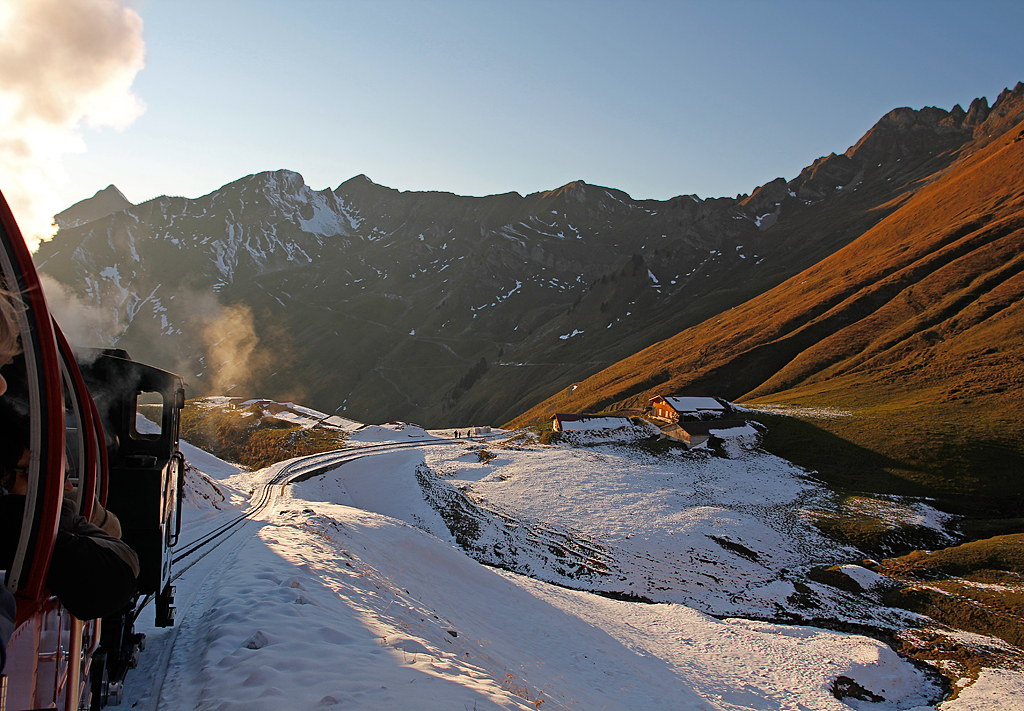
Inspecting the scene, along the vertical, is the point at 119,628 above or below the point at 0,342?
below

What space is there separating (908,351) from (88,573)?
326 feet

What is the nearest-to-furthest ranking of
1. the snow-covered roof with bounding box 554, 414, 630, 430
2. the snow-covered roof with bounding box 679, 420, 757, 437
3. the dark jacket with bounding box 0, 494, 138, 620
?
the dark jacket with bounding box 0, 494, 138, 620 < the snow-covered roof with bounding box 679, 420, 757, 437 < the snow-covered roof with bounding box 554, 414, 630, 430

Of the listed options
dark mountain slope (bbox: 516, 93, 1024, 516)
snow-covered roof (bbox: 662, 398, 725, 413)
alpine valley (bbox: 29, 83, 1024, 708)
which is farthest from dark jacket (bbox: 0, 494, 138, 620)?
snow-covered roof (bbox: 662, 398, 725, 413)

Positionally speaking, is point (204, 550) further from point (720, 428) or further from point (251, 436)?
point (720, 428)

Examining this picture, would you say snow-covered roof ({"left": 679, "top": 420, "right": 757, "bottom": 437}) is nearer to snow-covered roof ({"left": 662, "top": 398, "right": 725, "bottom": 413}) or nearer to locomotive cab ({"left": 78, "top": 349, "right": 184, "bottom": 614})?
snow-covered roof ({"left": 662, "top": 398, "right": 725, "bottom": 413})

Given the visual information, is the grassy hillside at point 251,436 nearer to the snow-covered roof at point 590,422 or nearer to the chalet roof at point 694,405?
the snow-covered roof at point 590,422

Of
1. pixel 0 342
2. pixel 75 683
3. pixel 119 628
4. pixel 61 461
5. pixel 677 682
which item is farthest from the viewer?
pixel 677 682

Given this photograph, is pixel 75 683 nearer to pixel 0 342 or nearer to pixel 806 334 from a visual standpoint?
pixel 0 342

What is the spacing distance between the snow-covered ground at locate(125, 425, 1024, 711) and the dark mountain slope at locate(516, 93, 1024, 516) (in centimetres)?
1572

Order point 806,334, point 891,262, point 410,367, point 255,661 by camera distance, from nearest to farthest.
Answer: point 255,661
point 806,334
point 891,262
point 410,367

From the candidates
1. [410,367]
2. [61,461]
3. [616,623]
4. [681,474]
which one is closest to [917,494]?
[681,474]

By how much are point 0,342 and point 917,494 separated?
2453 inches

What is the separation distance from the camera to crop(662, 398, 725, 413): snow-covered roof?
64.8 metres

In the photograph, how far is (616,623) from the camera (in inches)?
973
